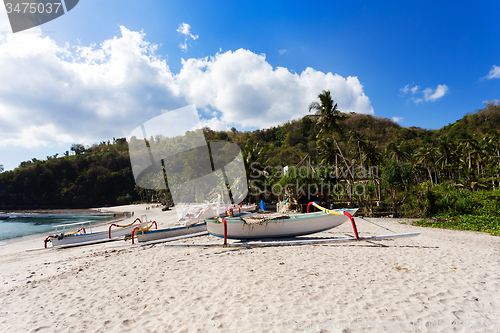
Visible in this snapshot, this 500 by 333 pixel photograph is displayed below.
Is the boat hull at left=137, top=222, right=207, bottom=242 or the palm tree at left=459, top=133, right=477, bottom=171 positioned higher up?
the palm tree at left=459, top=133, right=477, bottom=171

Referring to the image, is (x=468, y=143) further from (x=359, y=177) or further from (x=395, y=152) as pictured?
(x=359, y=177)

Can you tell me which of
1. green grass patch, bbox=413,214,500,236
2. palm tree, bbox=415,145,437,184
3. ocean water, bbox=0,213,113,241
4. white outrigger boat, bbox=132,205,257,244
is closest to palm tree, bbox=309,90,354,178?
green grass patch, bbox=413,214,500,236

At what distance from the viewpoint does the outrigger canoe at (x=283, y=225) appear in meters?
8.18

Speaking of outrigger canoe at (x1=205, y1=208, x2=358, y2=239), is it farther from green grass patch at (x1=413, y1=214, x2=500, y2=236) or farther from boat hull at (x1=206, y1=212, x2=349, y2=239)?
green grass patch at (x1=413, y1=214, x2=500, y2=236)

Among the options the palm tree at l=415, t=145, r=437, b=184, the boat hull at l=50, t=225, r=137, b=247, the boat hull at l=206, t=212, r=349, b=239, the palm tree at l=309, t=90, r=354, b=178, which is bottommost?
the boat hull at l=50, t=225, r=137, b=247

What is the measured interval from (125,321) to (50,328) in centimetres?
129

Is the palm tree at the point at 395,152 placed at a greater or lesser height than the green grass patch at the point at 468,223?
greater

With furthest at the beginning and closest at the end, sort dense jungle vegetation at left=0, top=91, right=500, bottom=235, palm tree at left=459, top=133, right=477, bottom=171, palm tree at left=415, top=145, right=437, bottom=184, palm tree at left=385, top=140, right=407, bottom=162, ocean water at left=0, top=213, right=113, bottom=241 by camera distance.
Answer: palm tree at left=415, top=145, right=437, bottom=184 → palm tree at left=385, top=140, right=407, bottom=162 → palm tree at left=459, top=133, right=477, bottom=171 → ocean water at left=0, top=213, right=113, bottom=241 → dense jungle vegetation at left=0, top=91, right=500, bottom=235

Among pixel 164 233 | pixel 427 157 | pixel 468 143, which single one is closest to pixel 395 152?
pixel 427 157

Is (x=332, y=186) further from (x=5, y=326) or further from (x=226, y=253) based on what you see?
(x=5, y=326)

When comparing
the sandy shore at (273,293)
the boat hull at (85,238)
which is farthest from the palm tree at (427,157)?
the boat hull at (85,238)

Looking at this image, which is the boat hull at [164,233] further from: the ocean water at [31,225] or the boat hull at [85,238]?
the ocean water at [31,225]

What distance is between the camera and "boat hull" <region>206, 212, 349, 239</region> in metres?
8.19

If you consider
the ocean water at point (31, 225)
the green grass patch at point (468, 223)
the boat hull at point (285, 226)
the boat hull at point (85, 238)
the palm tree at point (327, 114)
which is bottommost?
the ocean water at point (31, 225)
